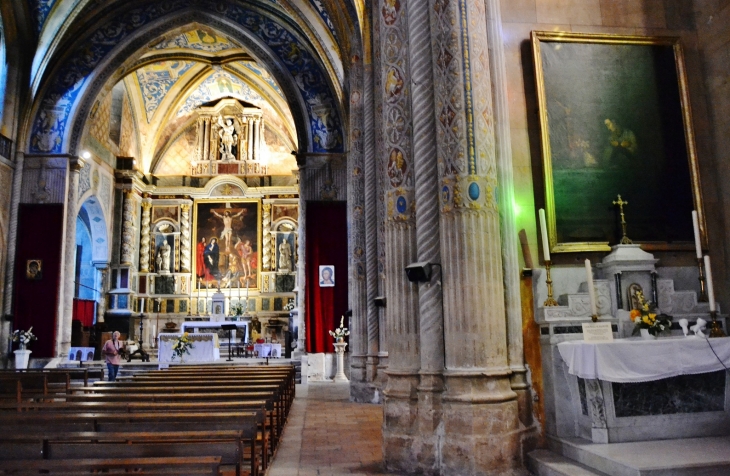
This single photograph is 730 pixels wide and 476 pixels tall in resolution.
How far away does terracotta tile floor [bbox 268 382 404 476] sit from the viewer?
5910 millimetres

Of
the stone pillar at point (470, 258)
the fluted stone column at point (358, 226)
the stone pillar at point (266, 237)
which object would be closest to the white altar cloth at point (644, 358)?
the stone pillar at point (470, 258)

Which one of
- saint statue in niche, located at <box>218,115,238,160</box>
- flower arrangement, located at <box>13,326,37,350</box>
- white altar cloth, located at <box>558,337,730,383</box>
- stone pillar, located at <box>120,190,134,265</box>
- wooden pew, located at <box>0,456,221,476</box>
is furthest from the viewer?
saint statue in niche, located at <box>218,115,238,160</box>

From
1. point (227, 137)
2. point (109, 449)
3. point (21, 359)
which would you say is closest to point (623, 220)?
point (109, 449)

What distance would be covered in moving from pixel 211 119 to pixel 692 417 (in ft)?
81.2

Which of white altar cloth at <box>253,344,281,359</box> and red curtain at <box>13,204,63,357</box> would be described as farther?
white altar cloth at <box>253,344,281,359</box>

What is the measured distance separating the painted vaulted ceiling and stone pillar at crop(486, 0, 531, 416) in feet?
20.8

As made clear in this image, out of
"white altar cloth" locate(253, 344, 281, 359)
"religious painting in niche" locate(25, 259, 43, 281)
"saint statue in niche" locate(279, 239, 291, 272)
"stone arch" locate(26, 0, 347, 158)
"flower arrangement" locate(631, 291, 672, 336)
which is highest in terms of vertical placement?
"stone arch" locate(26, 0, 347, 158)

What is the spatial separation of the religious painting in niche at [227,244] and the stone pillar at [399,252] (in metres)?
20.3

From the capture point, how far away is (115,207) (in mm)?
24562

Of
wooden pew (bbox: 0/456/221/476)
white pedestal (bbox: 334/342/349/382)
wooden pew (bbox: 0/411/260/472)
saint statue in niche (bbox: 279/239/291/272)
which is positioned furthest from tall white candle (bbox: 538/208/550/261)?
saint statue in niche (bbox: 279/239/291/272)

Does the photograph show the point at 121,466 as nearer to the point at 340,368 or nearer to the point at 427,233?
the point at 427,233

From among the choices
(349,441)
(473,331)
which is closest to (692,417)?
(473,331)

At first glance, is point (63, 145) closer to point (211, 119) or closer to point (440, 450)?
point (211, 119)

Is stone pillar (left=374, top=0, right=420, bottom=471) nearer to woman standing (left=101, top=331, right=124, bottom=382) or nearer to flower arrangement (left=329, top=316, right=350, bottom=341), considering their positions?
woman standing (left=101, top=331, right=124, bottom=382)
